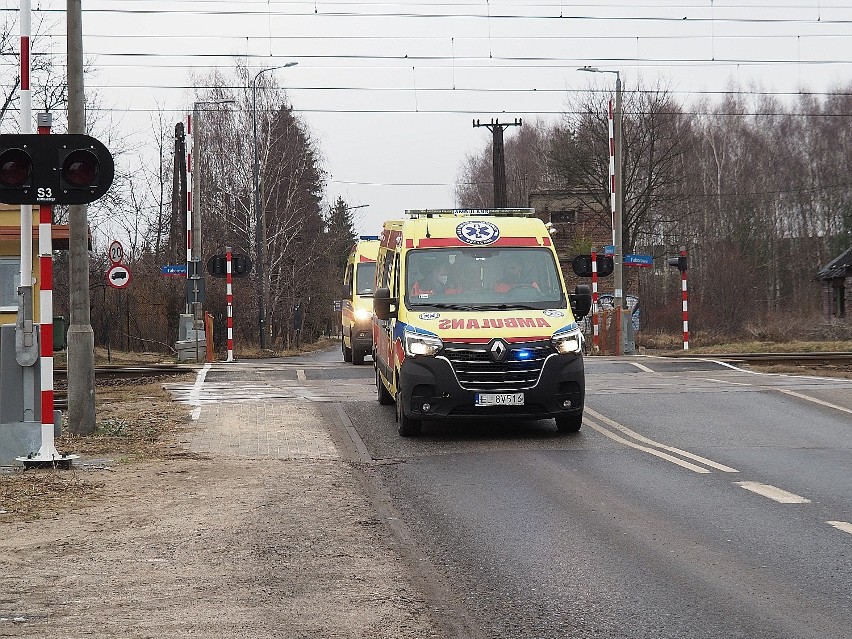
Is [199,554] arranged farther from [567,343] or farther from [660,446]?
[567,343]

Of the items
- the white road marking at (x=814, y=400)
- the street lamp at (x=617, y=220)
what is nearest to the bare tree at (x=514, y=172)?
the street lamp at (x=617, y=220)

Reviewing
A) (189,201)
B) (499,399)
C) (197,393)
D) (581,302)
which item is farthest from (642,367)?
(189,201)

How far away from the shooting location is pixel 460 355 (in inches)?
546

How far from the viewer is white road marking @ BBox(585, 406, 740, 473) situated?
1175cm

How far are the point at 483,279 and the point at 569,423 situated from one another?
200 centimetres

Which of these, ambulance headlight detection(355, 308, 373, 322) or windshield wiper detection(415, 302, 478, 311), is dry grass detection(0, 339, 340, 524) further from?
ambulance headlight detection(355, 308, 373, 322)

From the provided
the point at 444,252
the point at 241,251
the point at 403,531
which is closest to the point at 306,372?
the point at 444,252

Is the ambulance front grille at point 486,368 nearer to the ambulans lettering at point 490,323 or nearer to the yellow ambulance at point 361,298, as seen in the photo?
the ambulans lettering at point 490,323

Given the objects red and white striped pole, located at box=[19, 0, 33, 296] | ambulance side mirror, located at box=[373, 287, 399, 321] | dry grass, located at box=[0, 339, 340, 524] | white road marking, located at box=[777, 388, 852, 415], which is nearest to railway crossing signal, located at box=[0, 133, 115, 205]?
red and white striped pole, located at box=[19, 0, 33, 296]

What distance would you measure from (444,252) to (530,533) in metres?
7.13

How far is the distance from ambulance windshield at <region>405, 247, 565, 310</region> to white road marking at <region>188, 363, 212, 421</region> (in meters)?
3.75

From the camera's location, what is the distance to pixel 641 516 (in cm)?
920

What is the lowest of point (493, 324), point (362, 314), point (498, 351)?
point (498, 351)

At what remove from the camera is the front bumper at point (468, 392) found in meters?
13.8
